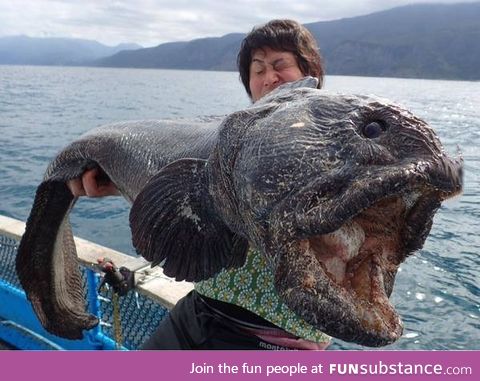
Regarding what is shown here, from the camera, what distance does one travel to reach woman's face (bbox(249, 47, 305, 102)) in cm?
277

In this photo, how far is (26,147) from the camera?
19922 millimetres

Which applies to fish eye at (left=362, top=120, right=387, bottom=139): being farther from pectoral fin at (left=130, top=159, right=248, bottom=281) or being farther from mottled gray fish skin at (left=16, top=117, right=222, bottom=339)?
mottled gray fish skin at (left=16, top=117, right=222, bottom=339)

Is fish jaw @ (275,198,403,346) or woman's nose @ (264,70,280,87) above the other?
woman's nose @ (264,70,280,87)

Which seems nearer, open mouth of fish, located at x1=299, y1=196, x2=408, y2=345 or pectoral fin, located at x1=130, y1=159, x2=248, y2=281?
open mouth of fish, located at x1=299, y1=196, x2=408, y2=345

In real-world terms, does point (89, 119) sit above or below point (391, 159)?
below

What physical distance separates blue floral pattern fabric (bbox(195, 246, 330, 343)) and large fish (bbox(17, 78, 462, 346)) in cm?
31

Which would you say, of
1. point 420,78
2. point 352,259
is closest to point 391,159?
point 352,259

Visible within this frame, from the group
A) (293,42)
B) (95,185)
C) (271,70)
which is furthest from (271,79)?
(95,185)

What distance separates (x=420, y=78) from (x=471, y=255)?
474ft

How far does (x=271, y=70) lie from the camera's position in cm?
285

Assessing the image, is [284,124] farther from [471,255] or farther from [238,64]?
[471,255]

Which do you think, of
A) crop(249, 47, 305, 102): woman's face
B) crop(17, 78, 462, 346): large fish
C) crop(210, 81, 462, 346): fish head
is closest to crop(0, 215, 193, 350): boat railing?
crop(249, 47, 305, 102): woman's face

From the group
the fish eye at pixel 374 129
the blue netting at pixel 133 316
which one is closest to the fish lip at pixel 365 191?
the fish eye at pixel 374 129

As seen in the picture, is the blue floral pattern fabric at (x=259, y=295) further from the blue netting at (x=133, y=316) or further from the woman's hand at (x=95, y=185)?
the blue netting at (x=133, y=316)
